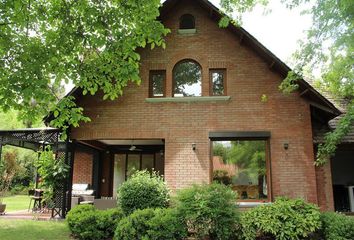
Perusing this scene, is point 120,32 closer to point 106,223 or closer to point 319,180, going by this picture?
point 106,223

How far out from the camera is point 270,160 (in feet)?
38.2

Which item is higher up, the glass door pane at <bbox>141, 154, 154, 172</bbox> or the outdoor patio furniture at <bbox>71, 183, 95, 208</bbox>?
the glass door pane at <bbox>141, 154, 154, 172</bbox>

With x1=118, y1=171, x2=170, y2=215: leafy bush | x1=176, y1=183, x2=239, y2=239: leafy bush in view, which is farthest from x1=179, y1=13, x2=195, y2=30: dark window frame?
x1=176, y1=183, x2=239, y2=239: leafy bush

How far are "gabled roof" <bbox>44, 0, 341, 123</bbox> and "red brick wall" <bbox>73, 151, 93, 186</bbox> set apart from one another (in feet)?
19.4

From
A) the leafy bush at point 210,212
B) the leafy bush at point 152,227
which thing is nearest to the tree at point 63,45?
the leafy bush at point 152,227

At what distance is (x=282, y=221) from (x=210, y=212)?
2084 millimetres

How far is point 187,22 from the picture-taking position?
12953 millimetres

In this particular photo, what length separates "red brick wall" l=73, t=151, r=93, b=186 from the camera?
17.8m

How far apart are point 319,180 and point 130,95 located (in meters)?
7.49

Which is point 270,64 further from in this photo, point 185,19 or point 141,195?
point 141,195

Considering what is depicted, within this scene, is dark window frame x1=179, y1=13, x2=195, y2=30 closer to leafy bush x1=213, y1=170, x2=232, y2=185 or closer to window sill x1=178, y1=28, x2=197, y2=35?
window sill x1=178, y1=28, x2=197, y2=35

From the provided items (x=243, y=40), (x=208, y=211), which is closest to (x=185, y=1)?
(x=243, y=40)

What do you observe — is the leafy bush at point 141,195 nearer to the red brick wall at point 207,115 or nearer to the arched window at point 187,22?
the red brick wall at point 207,115

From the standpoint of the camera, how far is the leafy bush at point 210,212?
9258 mm
